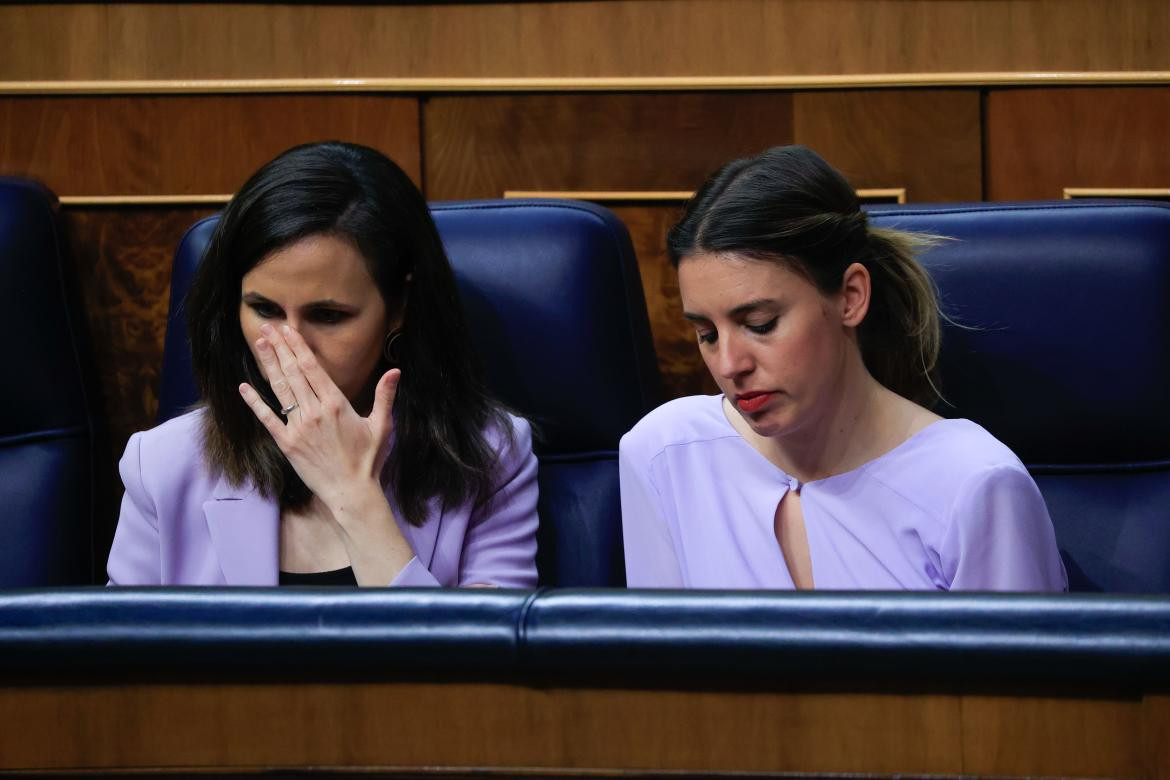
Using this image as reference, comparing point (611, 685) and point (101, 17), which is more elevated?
point (101, 17)

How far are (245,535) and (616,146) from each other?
72cm

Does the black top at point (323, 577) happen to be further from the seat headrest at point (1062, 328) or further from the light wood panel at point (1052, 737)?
the light wood panel at point (1052, 737)

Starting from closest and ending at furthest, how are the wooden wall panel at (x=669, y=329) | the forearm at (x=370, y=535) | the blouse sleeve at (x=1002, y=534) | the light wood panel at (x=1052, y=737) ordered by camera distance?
the light wood panel at (x=1052, y=737) → the blouse sleeve at (x=1002, y=534) → the forearm at (x=370, y=535) → the wooden wall panel at (x=669, y=329)

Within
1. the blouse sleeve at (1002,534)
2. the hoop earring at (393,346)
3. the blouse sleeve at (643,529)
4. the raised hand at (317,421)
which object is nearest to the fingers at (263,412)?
the raised hand at (317,421)

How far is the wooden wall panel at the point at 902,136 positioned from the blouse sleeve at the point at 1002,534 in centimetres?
67

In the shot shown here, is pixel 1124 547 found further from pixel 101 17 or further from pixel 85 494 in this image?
pixel 101 17

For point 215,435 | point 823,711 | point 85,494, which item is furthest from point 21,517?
point 823,711

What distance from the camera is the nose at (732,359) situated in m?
1.07

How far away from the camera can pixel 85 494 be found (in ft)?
4.71

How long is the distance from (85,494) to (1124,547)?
1.08 m

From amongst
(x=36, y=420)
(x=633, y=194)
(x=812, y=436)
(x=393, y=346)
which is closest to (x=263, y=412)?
(x=393, y=346)

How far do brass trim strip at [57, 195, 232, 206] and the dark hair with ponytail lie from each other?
0.73 metres

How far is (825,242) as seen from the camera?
1119 millimetres

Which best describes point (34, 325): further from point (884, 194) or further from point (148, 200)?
point (884, 194)
